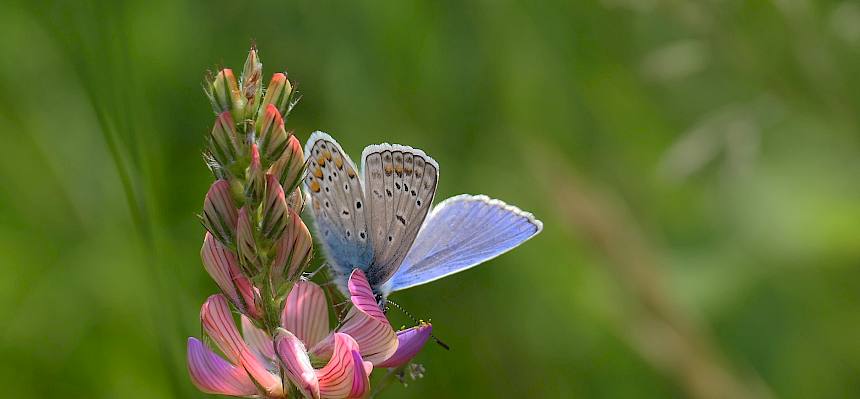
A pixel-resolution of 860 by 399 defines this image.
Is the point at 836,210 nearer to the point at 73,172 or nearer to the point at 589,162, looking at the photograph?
the point at 589,162

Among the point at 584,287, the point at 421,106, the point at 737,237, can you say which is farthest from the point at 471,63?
the point at 737,237

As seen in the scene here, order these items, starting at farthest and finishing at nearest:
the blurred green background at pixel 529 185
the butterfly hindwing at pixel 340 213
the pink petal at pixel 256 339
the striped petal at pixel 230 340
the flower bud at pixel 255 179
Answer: the blurred green background at pixel 529 185 → the butterfly hindwing at pixel 340 213 → the pink petal at pixel 256 339 → the striped petal at pixel 230 340 → the flower bud at pixel 255 179

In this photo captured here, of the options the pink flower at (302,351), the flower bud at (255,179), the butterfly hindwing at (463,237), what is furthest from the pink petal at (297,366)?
the butterfly hindwing at (463,237)

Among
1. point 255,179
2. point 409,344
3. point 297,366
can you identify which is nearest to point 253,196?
point 255,179

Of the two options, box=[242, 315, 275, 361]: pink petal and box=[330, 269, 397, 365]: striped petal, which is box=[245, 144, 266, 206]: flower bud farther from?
box=[242, 315, 275, 361]: pink petal

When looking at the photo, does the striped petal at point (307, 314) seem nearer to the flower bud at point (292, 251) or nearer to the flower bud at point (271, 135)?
the flower bud at point (292, 251)
